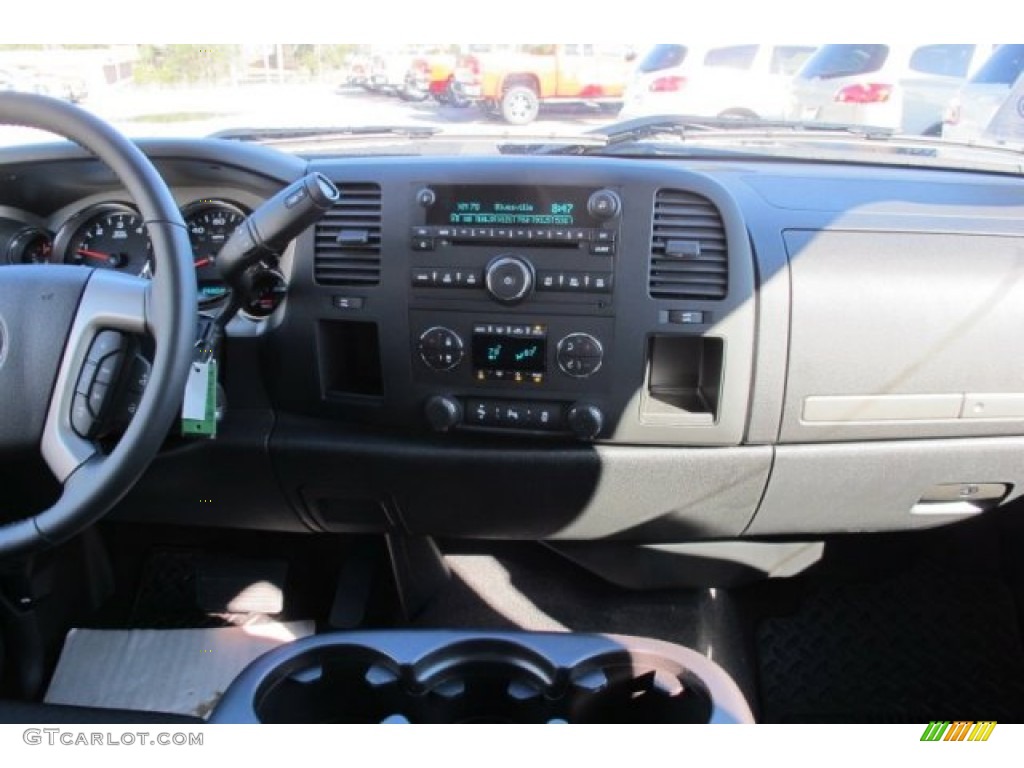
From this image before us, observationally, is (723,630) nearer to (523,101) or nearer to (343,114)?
(343,114)

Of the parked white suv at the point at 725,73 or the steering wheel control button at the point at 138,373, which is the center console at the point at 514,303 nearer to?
the steering wheel control button at the point at 138,373

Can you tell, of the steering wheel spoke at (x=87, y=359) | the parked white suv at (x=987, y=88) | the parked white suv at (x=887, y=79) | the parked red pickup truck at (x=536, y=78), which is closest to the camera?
the steering wheel spoke at (x=87, y=359)

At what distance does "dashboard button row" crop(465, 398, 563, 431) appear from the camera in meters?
1.94

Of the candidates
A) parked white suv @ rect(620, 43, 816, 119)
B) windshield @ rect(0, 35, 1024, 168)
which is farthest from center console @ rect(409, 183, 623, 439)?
parked white suv @ rect(620, 43, 816, 119)

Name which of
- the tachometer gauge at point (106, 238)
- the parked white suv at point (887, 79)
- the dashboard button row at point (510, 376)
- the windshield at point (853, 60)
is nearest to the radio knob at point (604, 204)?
the dashboard button row at point (510, 376)

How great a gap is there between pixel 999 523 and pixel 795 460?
0.90 metres

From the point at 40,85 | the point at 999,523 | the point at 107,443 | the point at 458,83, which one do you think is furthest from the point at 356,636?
the point at 458,83

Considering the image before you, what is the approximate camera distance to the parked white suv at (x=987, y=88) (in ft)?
16.2

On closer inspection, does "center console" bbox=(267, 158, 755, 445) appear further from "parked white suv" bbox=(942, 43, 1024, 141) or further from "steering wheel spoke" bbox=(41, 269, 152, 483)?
"parked white suv" bbox=(942, 43, 1024, 141)

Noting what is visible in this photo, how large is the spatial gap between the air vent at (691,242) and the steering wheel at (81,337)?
0.92 meters

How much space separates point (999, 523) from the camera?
2.49 m

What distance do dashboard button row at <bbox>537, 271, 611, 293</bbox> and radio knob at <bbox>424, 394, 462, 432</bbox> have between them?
0.31 metres

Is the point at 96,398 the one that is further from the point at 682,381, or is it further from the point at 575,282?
the point at 682,381

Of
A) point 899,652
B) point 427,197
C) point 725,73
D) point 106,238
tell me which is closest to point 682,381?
Answer: point 427,197
